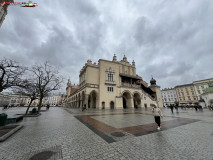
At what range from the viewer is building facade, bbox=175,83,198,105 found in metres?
57.0

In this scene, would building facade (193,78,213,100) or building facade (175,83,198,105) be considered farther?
building facade (175,83,198,105)

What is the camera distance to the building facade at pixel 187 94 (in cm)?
5701

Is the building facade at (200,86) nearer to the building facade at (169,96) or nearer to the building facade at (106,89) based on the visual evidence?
the building facade at (169,96)

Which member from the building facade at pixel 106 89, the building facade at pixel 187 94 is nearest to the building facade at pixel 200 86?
the building facade at pixel 187 94

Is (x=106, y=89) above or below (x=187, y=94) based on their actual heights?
below

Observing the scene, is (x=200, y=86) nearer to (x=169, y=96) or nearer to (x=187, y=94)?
(x=187, y=94)

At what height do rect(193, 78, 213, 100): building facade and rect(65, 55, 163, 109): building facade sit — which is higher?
rect(193, 78, 213, 100): building facade

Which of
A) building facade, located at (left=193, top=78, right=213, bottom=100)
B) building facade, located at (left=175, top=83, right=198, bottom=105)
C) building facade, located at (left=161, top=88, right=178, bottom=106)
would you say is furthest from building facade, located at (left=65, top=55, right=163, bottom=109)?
building facade, located at (left=161, top=88, right=178, bottom=106)

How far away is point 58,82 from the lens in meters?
20.5

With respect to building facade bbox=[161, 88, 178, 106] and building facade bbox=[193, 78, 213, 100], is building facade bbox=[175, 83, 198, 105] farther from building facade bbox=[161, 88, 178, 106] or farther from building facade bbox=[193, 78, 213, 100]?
building facade bbox=[161, 88, 178, 106]

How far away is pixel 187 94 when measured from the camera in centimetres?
6016

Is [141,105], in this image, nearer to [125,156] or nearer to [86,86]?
[86,86]

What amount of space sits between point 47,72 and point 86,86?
934 cm

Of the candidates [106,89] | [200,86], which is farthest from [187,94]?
[106,89]
